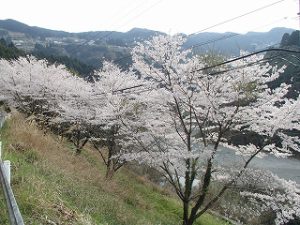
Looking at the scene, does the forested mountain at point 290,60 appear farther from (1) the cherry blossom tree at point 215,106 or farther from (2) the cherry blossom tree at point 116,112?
(2) the cherry blossom tree at point 116,112

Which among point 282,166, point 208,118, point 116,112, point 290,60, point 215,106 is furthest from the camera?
point 282,166

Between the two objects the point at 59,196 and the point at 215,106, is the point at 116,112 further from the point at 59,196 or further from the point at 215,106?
the point at 59,196

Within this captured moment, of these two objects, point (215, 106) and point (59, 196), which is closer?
point (59, 196)

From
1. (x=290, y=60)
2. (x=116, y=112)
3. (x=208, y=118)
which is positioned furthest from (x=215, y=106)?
(x=290, y=60)

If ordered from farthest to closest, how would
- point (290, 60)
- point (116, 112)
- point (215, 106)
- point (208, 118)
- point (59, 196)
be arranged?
point (290, 60), point (116, 112), point (208, 118), point (215, 106), point (59, 196)

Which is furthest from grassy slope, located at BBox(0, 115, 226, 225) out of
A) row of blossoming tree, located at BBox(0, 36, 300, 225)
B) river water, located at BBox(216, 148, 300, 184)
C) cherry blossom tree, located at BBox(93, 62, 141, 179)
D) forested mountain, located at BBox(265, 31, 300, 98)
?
river water, located at BBox(216, 148, 300, 184)

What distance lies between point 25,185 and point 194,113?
5.63 meters

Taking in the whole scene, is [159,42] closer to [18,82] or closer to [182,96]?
[182,96]

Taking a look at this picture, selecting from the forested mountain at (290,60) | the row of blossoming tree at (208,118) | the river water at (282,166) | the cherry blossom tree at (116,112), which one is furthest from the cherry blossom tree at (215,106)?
the river water at (282,166)

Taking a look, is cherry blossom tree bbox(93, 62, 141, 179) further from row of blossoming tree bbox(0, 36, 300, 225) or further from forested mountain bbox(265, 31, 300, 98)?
forested mountain bbox(265, 31, 300, 98)

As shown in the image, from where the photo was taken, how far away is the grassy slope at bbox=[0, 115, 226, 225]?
17.6 ft

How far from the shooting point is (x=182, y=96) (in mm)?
10438

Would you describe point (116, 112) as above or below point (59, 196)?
below

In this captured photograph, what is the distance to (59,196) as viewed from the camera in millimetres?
6738
